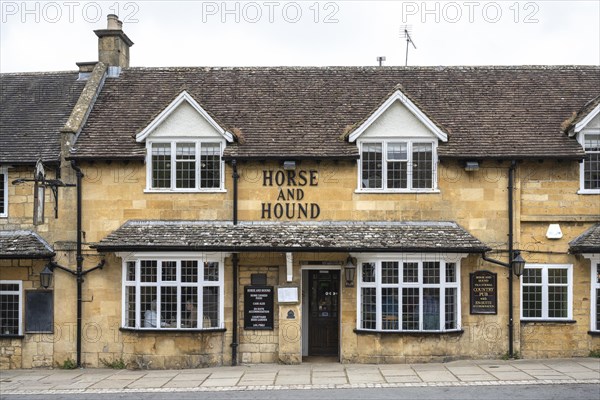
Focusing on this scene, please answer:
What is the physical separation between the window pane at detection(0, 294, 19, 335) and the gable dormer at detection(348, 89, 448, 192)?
984 centimetres

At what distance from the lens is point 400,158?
18828 mm

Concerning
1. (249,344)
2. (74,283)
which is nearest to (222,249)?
(249,344)

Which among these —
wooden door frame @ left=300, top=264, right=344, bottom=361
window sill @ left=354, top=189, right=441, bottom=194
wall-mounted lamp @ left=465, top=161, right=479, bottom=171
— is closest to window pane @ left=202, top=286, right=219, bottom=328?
wooden door frame @ left=300, top=264, right=344, bottom=361

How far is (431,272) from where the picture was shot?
18.2 metres

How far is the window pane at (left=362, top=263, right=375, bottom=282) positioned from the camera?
18.3m

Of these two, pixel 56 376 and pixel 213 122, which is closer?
pixel 56 376

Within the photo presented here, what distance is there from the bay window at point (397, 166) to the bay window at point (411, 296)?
212cm

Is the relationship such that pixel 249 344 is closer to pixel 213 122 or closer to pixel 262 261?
pixel 262 261

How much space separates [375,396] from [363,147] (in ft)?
24.1

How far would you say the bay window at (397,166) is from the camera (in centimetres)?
1878

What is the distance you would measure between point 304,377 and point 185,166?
662cm

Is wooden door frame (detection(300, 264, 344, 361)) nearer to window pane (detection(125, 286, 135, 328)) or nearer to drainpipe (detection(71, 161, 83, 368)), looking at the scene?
window pane (detection(125, 286, 135, 328))

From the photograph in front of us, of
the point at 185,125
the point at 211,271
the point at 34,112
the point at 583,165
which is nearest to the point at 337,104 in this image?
the point at 185,125

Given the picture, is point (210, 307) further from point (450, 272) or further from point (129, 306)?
point (450, 272)
